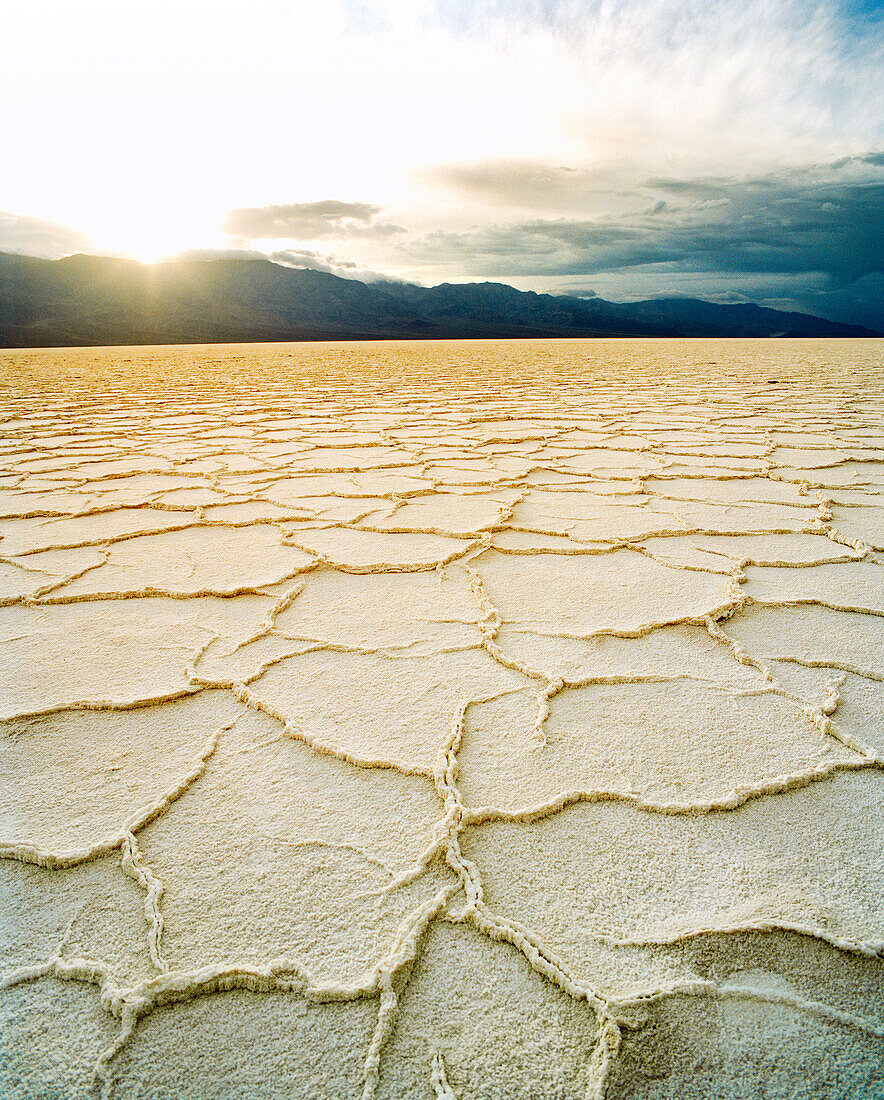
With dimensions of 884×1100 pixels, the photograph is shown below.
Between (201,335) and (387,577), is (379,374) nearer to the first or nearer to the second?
(387,577)

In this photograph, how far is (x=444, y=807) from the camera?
2.73 feet

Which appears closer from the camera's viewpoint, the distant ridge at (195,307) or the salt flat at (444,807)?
the salt flat at (444,807)

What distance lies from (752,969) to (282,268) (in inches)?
4593

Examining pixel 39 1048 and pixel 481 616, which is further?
pixel 481 616

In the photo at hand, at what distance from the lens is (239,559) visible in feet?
5.75

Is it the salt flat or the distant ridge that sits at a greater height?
the distant ridge

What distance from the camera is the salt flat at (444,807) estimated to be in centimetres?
57

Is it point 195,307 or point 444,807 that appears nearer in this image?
point 444,807

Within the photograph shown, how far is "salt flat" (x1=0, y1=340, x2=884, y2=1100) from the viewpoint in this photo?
0.57 m

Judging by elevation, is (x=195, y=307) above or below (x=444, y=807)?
above

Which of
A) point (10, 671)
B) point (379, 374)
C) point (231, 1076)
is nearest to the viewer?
point (231, 1076)

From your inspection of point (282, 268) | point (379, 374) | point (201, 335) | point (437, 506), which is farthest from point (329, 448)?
point (282, 268)

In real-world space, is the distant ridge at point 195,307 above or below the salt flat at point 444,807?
above

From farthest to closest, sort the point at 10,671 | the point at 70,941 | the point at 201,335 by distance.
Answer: the point at 201,335
the point at 10,671
the point at 70,941
